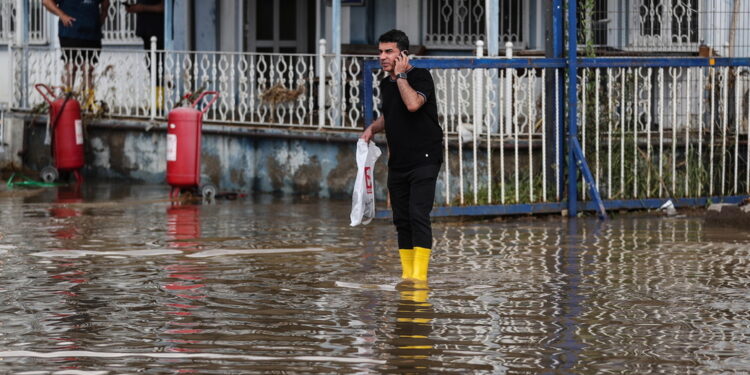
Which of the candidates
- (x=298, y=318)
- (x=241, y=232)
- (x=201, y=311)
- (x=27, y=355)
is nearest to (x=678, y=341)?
(x=298, y=318)

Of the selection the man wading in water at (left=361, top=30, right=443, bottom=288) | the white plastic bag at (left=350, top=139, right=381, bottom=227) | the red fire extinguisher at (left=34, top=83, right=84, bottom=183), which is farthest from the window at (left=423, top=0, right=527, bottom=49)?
the man wading in water at (left=361, top=30, right=443, bottom=288)

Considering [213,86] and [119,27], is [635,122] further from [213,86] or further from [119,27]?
[119,27]

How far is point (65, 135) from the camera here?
18.0m

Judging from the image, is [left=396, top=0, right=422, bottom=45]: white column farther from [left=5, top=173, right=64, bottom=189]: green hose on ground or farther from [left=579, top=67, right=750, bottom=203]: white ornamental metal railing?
[left=579, top=67, right=750, bottom=203]: white ornamental metal railing

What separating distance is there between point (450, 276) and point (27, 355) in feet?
11.9

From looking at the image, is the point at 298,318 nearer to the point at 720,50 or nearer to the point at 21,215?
the point at 21,215

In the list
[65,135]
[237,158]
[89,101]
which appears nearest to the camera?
[237,158]

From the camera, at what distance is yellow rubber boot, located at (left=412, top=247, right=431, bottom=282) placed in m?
9.89

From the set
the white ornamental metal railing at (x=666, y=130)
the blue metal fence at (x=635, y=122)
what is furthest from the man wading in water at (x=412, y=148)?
the white ornamental metal railing at (x=666, y=130)

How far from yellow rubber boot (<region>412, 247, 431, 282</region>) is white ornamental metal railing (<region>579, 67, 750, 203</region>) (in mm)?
4717

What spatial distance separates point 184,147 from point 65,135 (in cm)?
244

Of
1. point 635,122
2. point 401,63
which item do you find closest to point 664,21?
point 635,122

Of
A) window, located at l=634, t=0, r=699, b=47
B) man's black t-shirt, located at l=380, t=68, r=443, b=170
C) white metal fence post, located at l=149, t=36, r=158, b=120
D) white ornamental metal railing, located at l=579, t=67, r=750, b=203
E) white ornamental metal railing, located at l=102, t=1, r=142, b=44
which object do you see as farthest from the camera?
white ornamental metal railing, located at l=102, t=1, r=142, b=44

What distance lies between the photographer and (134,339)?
7.94 metres
